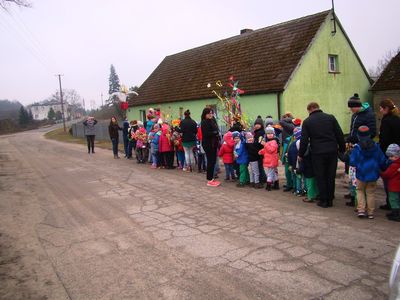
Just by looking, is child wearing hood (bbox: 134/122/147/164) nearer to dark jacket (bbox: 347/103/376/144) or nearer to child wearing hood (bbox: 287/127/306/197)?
child wearing hood (bbox: 287/127/306/197)

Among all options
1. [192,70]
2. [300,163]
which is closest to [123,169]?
[300,163]

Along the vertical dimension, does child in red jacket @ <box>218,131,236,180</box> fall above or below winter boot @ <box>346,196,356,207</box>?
above

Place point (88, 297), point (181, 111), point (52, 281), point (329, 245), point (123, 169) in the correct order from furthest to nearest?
point (181, 111) → point (123, 169) → point (329, 245) → point (52, 281) → point (88, 297)

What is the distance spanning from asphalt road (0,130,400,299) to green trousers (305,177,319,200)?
309mm

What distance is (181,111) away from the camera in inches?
977

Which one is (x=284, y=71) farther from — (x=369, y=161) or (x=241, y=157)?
(x=369, y=161)

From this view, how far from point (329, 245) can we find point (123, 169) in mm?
9278

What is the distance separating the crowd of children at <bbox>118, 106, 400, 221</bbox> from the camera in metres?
6.13

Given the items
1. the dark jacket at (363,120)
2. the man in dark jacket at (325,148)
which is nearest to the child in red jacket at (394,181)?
the dark jacket at (363,120)

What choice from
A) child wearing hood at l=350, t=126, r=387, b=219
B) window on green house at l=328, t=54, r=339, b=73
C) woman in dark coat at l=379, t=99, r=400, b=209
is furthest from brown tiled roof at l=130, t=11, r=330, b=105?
child wearing hood at l=350, t=126, r=387, b=219

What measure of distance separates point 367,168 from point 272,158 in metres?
2.57

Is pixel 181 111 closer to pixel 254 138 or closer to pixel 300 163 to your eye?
pixel 254 138

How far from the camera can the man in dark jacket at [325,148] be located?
699 centimetres

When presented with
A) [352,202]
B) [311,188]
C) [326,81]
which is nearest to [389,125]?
[352,202]
